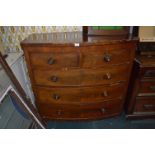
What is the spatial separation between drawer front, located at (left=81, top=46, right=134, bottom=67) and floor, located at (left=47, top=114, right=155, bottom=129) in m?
0.83

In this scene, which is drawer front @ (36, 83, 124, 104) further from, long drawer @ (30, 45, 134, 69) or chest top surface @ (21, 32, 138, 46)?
chest top surface @ (21, 32, 138, 46)

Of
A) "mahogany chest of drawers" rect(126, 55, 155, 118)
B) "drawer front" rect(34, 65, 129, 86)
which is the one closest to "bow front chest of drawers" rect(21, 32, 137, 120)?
"drawer front" rect(34, 65, 129, 86)

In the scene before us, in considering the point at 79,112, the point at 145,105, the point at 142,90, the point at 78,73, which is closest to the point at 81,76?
the point at 78,73

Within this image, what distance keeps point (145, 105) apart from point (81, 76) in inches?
34.3

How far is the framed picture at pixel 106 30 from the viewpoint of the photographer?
138 centimetres

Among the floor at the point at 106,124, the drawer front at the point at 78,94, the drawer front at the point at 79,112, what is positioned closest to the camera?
the drawer front at the point at 78,94

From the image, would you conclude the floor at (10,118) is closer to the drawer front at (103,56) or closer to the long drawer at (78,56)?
→ the long drawer at (78,56)

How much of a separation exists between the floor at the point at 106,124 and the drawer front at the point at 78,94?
1.36 feet

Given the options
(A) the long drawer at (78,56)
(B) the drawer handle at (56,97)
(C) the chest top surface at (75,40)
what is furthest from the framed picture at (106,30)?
(B) the drawer handle at (56,97)

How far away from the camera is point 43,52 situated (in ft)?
3.99
